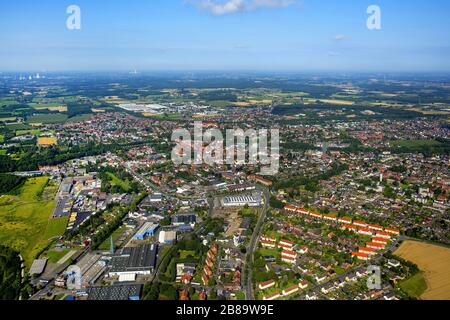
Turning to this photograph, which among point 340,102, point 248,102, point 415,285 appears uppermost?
point 340,102

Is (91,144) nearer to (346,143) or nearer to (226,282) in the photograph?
(346,143)

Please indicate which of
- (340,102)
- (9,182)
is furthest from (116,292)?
(340,102)

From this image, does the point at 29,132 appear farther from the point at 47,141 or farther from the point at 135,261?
the point at 135,261

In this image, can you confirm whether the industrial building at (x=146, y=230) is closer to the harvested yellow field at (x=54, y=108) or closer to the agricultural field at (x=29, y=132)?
the agricultural field at (x=29, y=132)

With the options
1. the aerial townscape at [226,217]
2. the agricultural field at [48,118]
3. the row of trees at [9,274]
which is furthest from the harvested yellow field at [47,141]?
the row of trees at [9,274]

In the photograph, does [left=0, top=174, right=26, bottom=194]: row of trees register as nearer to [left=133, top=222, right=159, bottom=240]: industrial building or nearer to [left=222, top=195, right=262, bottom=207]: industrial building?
[left=133, top=222, right=159, bottom=240]: industrial building
